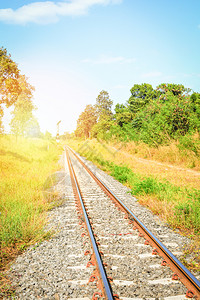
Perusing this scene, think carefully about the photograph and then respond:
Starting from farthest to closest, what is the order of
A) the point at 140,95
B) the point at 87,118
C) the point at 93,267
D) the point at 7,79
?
the point at 87,118, the point at 140,95, the point at 7,79, the point at 93,267

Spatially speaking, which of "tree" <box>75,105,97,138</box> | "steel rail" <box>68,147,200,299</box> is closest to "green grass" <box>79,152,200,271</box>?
"steel rail" <box>68,147,200,299</box>

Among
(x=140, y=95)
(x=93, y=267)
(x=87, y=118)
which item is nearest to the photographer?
(x=93, y=267)

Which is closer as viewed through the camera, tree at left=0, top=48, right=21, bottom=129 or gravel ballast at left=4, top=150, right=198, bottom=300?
gravel ballast at left=4, top=150, right=198, bottom=300

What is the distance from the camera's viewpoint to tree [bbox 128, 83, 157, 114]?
34.0 m

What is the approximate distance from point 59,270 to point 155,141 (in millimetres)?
14729

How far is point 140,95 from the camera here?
3612 centimetres

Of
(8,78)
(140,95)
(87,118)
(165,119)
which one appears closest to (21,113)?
(8,78)

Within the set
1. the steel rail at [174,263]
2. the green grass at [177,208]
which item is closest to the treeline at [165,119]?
the green grass at [177,208]

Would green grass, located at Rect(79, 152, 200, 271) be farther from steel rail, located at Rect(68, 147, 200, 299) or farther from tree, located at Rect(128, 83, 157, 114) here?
tree, located at Rect(128, 83, 157, 114)

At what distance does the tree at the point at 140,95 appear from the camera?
34.0 m

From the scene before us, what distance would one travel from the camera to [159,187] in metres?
6.84

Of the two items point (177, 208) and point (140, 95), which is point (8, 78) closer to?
point (177, 208)

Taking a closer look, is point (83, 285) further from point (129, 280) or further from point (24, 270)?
point (24, 270)

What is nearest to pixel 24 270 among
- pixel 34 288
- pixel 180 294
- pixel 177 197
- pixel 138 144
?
pixel 34 288
